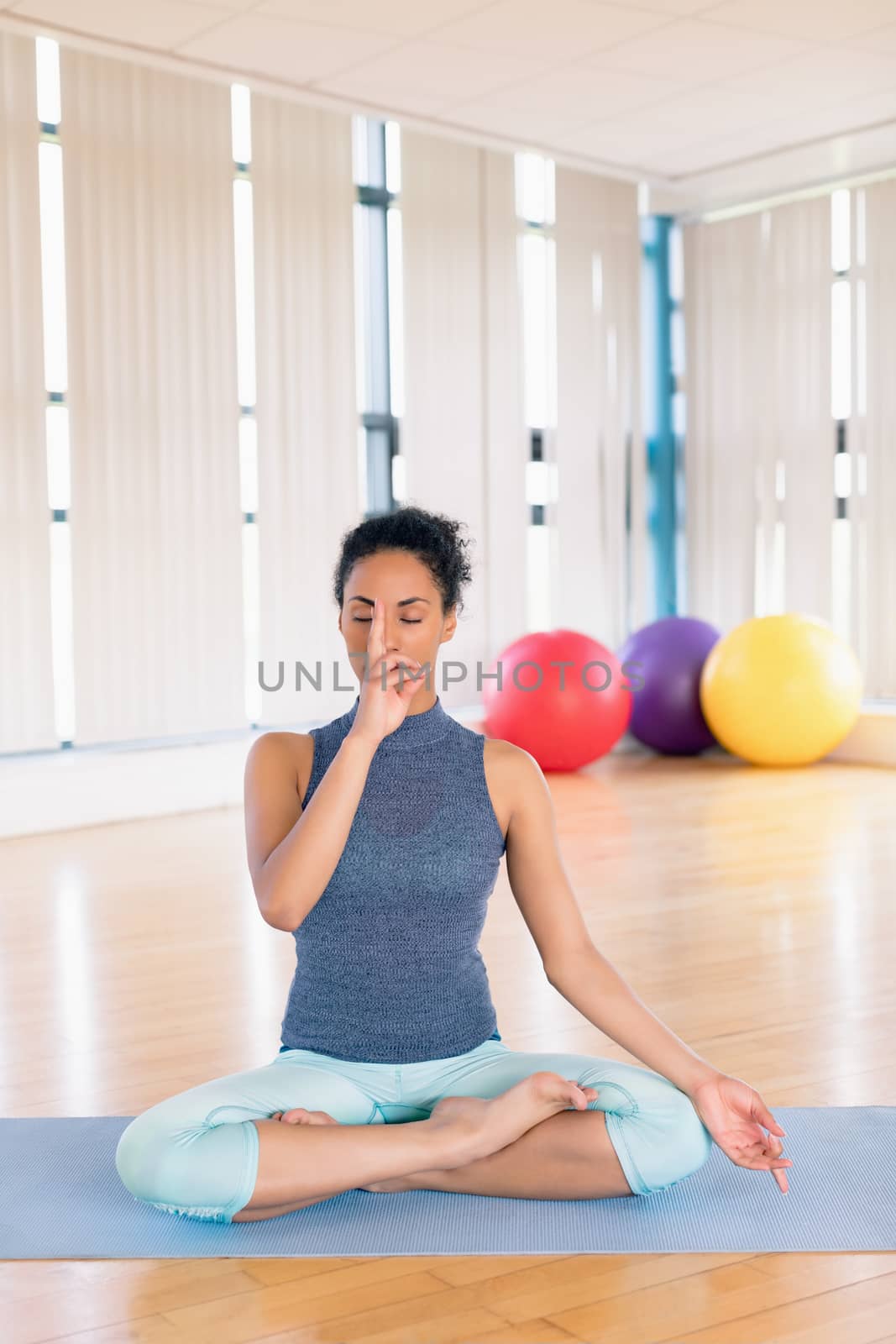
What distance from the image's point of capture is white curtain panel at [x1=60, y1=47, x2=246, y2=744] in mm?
5145

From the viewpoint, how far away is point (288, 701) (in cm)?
580

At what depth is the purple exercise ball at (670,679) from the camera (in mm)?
6438

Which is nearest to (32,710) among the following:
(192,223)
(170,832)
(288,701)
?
(170,832)

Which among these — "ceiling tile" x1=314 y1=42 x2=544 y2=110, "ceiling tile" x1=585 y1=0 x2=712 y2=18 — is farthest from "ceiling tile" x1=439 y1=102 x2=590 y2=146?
"ceiling tile" x1=585 y1=0 x2=712 y2=18

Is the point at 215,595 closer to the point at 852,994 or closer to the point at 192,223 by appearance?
the point at 192,223

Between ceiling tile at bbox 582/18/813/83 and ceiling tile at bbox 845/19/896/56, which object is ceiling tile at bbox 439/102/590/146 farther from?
ceiling tile at bbox 845/19/896/56

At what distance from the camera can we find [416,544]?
6.03ft

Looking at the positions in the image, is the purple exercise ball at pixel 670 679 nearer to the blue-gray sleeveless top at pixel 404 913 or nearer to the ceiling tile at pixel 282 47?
the ceiling tile at pixel 282 47

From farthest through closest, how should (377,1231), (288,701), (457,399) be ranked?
(457,399), (288,701), (377,1231)

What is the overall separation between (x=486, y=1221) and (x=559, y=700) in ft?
13.6

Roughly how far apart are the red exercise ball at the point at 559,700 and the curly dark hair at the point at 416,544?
3.95m

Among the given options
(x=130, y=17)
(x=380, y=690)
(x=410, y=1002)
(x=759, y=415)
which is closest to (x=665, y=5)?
(x=130, y=17)

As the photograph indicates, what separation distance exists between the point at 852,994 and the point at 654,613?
448cm

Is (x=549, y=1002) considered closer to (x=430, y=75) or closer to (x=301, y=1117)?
(x=301, y=1117)
